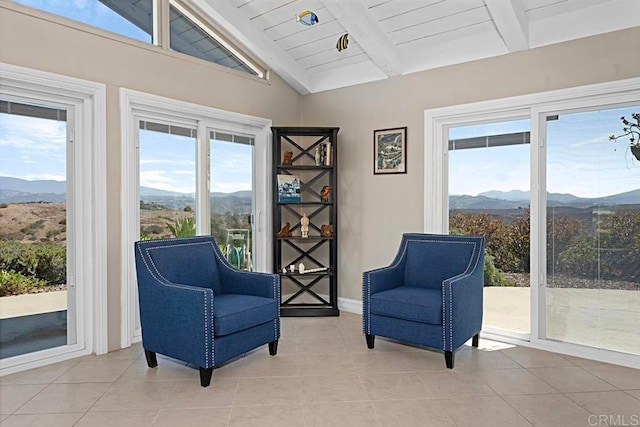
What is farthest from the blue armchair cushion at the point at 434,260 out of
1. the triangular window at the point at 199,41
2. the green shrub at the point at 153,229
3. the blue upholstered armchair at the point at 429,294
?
the triangular window at the point at 199,41

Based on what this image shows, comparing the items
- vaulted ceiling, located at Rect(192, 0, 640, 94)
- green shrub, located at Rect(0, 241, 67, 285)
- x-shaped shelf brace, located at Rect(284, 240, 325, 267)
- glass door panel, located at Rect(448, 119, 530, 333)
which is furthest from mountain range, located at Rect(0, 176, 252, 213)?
glass door panel, located at Rect(448, 119, 530, 333)

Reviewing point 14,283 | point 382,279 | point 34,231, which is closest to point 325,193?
point 382,279

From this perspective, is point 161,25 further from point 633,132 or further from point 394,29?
point 633,132

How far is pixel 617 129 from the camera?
3377mm

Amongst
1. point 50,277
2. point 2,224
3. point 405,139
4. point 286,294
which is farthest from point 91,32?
point 286,294

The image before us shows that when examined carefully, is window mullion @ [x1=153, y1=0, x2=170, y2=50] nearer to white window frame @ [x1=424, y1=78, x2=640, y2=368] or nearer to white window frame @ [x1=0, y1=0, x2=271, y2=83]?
white window frame @ [x1=0, y1=0, x2=271, y2=83]

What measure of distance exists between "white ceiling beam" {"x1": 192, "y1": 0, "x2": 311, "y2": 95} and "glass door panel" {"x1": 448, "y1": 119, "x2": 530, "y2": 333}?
1.78 m

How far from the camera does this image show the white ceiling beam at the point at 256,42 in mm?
4109

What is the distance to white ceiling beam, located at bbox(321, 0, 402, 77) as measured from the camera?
3662 millimetres

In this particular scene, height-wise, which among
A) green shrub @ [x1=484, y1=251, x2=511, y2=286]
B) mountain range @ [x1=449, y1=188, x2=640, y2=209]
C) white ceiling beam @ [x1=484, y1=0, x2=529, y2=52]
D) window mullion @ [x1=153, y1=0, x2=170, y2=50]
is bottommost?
green shrub @ [x1=484, y1=251, x2=511, y2=286]

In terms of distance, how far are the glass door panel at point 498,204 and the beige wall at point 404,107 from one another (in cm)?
32

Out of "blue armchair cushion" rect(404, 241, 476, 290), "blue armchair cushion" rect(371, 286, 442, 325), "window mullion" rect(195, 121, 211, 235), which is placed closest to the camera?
"blue armchair cushion" rect(371, 286, 442, 325)

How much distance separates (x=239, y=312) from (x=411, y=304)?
125 centimetres

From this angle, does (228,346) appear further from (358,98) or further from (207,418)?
(358,98)
